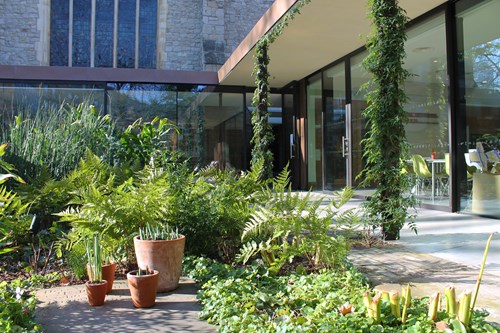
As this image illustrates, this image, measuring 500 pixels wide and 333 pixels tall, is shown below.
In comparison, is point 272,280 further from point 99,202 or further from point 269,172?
point 269,172

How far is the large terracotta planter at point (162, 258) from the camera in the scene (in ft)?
9.37

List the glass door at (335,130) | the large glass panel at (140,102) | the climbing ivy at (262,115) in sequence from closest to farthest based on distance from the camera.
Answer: the climbing ivy at (262,115) < the glass door at (335,130) < the large glass panel at (140,102)

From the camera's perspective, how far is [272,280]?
9.48ft

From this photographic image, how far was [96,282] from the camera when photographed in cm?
268

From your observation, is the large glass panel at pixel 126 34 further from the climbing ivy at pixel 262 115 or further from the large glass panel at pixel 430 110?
the large glass panel at pixel 430 110

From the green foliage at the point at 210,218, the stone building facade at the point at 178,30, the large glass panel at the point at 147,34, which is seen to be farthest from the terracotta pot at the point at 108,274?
the large glass panel at the point at 147,34

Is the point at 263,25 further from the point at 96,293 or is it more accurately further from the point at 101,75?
the point at 101,75

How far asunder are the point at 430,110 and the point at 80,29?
14644mm

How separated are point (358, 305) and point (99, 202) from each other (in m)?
2.01

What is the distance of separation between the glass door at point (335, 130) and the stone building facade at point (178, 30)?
7065 millimetres

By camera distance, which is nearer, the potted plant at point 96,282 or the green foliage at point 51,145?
the potted plant at point 96,282

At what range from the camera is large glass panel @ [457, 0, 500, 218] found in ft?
18.5

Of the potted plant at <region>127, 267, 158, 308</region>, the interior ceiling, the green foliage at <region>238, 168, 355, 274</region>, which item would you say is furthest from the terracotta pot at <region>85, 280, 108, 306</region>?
the interior ceiling

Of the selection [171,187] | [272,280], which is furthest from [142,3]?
[272,280]
